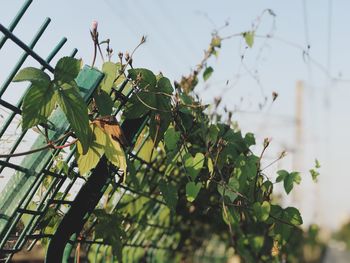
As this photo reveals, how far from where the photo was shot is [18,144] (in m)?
1.34

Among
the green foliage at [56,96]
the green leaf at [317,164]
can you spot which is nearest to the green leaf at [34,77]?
the green foliage at [56,96]

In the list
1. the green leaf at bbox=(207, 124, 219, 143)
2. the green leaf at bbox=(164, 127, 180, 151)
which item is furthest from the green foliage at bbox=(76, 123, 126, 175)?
the green leaf at bbox=(207, 124, 219, 143)

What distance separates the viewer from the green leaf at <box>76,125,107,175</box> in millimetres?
1449

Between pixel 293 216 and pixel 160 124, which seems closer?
pixel 160 124

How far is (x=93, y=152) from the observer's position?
1.48 meters

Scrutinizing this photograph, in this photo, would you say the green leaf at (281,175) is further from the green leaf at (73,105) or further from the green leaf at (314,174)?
the green leaf at (73,105)

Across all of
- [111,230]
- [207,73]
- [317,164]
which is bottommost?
[111,230]

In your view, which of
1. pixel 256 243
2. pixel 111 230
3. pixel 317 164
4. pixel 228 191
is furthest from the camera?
pixel 256 243

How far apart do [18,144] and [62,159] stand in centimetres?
23

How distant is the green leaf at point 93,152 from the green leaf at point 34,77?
254 mm

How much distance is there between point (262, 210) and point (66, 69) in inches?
40.8

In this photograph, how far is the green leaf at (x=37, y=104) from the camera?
121cm

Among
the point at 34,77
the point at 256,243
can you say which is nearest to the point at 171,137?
the point at 34,77

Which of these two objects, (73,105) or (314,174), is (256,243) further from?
(73,105)
